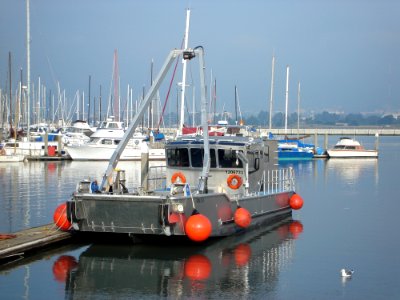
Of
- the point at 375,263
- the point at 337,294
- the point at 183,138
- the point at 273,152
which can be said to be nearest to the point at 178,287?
the point at 337,294

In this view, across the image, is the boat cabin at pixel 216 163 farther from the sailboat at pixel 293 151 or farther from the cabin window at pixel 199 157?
the sailboat at pixel 293 151

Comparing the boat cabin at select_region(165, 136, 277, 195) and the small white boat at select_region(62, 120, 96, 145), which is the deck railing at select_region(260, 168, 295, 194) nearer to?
the boat cabin at select_region(165, 136, 277, 195)

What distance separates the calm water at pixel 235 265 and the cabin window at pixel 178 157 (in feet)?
11.1

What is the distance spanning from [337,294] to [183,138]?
10249 mm

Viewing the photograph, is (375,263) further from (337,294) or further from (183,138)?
(183,138)

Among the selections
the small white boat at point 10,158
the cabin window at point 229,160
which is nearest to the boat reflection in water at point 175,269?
the cabin window at point 229,160

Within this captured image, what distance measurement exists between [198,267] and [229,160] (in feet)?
19.6

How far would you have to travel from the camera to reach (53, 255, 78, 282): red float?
19.2 m

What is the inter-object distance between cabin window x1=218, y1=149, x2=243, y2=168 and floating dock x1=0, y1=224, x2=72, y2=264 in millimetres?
6051

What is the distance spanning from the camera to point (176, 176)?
1005 inches

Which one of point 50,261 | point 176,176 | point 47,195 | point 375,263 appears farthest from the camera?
point 47,195

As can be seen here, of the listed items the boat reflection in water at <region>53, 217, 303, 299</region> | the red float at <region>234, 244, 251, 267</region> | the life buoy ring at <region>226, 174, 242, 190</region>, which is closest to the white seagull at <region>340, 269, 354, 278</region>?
the boat reflection in water at <region>53, 217, 303, 299</region>

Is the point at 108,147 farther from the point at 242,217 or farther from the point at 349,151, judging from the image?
the point at 242,217

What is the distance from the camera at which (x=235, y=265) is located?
68.6 feet
